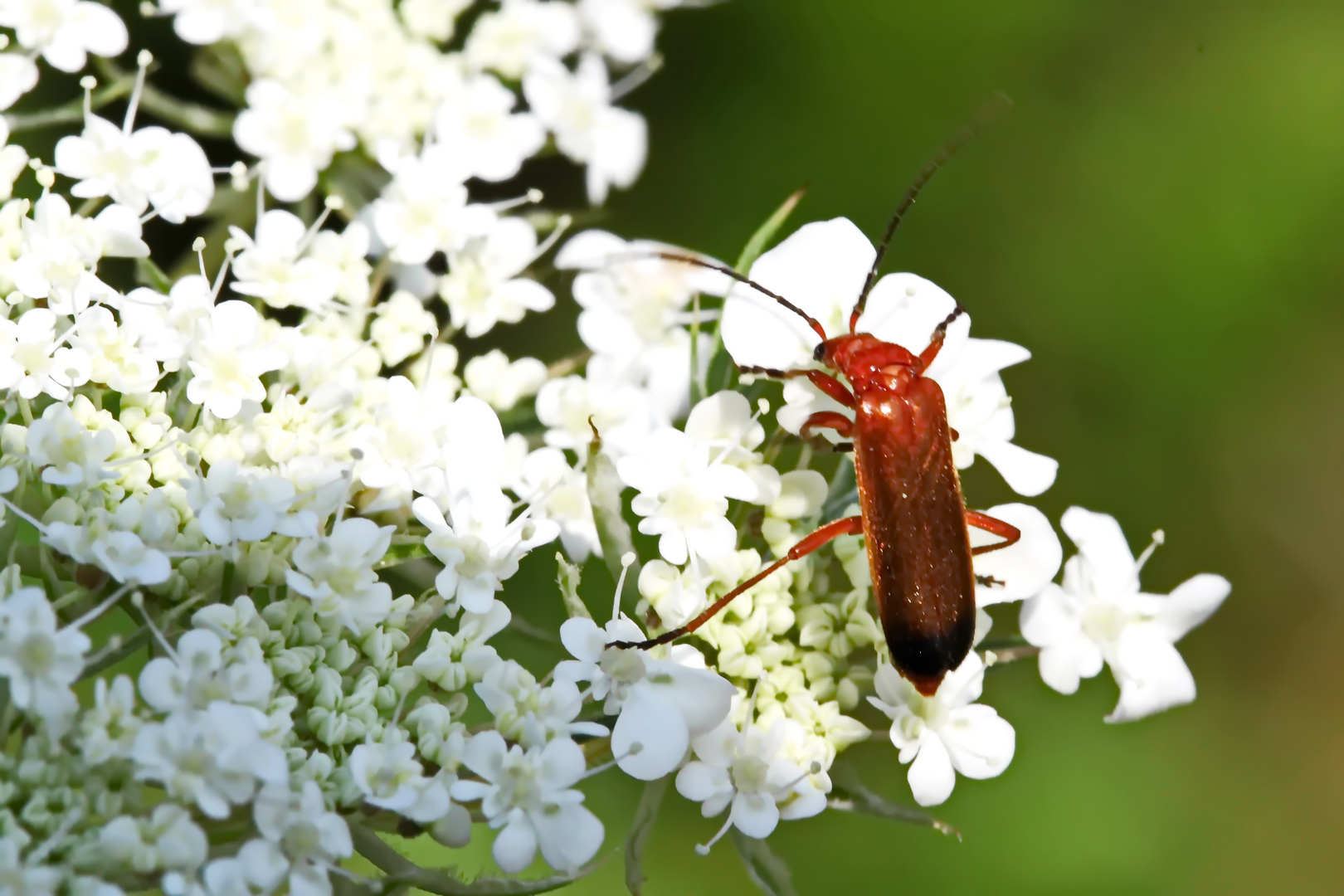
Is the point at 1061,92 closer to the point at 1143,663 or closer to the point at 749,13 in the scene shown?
the point at 749,13

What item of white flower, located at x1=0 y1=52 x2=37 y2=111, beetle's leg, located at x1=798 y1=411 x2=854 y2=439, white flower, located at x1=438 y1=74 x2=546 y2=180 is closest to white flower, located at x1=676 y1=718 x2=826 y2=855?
beetle's leg, located at x1=798 y1=411 x2=854 y2=439

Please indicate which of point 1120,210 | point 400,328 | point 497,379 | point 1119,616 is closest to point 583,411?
point 497,379

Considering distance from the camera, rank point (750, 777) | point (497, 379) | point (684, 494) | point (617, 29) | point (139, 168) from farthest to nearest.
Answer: point (617, 29)
point (497, 379)
point (139, 168)
point (684, 494)
point (750, 777)

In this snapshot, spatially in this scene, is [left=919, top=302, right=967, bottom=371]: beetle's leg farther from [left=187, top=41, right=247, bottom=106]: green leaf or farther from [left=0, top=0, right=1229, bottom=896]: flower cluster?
[left=187, top=41, right=247, bottom=106]: green leaf

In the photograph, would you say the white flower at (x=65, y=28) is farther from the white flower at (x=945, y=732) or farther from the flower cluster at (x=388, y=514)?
the white flower at (x=945, y=732)

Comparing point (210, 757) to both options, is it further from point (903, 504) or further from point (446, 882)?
point (903, 504)

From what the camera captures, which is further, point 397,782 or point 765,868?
point 765,868
